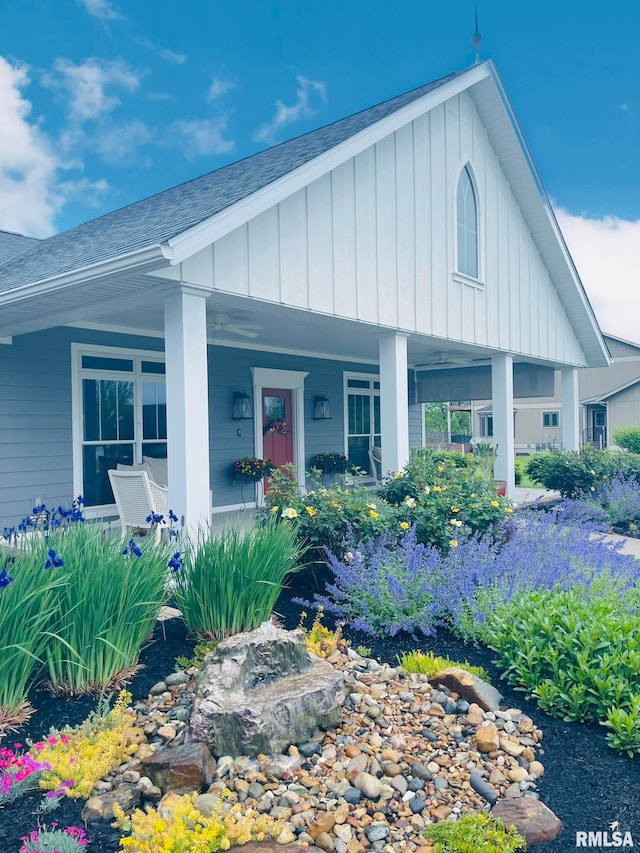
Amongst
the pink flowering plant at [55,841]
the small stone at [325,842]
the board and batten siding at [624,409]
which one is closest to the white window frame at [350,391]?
the small stone at [325,842]

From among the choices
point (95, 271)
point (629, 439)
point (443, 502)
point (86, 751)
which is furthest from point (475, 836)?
point (629, 439)

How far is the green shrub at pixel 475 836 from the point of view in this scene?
82.0 inches

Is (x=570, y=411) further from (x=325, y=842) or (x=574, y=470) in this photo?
(x=325, y=842)

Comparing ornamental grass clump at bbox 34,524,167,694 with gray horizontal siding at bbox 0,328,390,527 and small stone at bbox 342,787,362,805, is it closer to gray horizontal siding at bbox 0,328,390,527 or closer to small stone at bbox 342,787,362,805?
small stone at bbox 342,787,362,805

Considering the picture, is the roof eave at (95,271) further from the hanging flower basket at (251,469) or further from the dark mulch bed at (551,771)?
the hanging flower basket at (251,469)

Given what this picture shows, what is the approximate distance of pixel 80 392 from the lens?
25.2 feet

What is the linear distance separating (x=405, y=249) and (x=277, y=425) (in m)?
4.14

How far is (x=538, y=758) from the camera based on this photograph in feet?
8.72

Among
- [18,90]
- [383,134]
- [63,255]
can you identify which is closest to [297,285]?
[383,134]

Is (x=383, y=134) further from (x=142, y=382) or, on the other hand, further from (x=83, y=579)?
(x=83, y=579)

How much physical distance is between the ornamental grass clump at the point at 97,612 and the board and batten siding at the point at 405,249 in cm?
233

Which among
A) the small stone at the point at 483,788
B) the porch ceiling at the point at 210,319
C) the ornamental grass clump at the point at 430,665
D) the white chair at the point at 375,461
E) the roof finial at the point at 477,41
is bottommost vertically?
the small stone at the point at 483,788

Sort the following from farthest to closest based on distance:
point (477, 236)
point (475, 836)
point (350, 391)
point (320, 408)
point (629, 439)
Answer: point (629, 439)
point (350, 391)
point (320, 408)
point (477, 236)
point (475, 836)

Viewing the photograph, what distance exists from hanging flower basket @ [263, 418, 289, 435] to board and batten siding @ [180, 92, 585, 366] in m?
3.51
